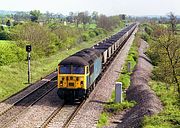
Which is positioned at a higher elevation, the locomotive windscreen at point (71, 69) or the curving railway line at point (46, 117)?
the locomotive windscreen at point (71, 69)

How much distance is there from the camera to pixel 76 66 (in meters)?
22.3

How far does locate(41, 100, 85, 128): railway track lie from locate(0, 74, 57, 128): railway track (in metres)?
1.92

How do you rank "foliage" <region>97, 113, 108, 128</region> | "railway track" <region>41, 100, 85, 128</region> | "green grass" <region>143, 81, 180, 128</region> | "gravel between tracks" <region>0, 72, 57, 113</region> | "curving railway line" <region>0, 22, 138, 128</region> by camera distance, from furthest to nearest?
"gravel between tracks" <region>0, 72, 57, 113</region> < "foliage" <region>97, 113, 108, 128</region> < "curving railway line" <region>0, 22, 138, 128</region> < "railway track" <region>41, 100, 85, 128</region> < "green grass" <region>143, 81, 180, 128</region>

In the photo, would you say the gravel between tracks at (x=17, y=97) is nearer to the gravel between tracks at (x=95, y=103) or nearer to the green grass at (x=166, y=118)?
the gravel between tracks at (x=95, y=103)

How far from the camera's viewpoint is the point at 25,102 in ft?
74.1

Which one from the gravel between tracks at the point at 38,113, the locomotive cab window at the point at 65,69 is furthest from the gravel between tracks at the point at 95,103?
the locomotive cab window at the point at 65,69

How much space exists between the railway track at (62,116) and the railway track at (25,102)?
1.92 metres

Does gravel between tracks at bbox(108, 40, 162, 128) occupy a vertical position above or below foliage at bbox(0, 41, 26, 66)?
below

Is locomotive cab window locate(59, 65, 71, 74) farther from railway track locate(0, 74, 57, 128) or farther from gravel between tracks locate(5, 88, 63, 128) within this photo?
railway track locate(0, 74, 57, 128)

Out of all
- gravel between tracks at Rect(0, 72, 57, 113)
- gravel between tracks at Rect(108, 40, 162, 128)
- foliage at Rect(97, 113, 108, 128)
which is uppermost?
gravel between tracks at Rect(108, 40, 162, 128)

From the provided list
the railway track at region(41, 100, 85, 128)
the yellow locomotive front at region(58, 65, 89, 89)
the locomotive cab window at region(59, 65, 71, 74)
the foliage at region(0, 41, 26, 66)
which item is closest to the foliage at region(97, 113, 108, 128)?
the railway track at region(41, 100, 85, 128)

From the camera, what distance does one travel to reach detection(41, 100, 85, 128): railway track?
692 inches

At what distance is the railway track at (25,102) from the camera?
1878 centimetres

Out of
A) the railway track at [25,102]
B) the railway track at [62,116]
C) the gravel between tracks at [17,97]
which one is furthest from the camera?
the gravel between tracks at [17,97]
